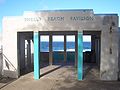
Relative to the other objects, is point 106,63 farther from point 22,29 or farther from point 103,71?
point 22,29

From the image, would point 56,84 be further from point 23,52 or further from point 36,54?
point 23,52

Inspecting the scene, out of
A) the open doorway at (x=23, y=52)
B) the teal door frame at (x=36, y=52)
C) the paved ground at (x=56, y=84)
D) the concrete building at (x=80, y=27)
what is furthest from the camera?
the open doorway at (x=23, y=52)

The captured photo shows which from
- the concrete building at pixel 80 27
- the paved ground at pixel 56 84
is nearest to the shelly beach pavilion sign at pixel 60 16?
the concrete building at pixel 80 27

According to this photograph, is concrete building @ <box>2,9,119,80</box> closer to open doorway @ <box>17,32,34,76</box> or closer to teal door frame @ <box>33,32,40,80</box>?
teal door frame @ <box>33,32,40,80</box>

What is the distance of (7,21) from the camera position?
1177cm

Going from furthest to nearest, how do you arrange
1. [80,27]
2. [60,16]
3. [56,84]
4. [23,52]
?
[23,52]
[60,16]
[80,27]
[56,84]

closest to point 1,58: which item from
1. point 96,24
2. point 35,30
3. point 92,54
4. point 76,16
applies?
point 35,30

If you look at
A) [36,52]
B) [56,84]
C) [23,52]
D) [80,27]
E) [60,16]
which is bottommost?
[56,84]

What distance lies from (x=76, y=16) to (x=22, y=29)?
12.2 feet

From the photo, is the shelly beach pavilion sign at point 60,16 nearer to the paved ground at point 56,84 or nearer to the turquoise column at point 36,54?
the turquoise column at point 36,54

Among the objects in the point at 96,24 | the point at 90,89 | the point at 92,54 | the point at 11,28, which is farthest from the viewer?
the point at 92,54

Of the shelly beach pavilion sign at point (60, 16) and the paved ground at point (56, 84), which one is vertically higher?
the shelly beach pavilion sign at point (60, 16)

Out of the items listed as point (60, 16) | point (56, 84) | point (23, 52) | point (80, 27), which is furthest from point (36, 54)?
point (23, 52)

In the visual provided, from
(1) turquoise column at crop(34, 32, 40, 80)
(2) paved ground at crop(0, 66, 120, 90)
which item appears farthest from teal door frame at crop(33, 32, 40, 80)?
(2) paved ground at crop(0, 66, 120, 90)
